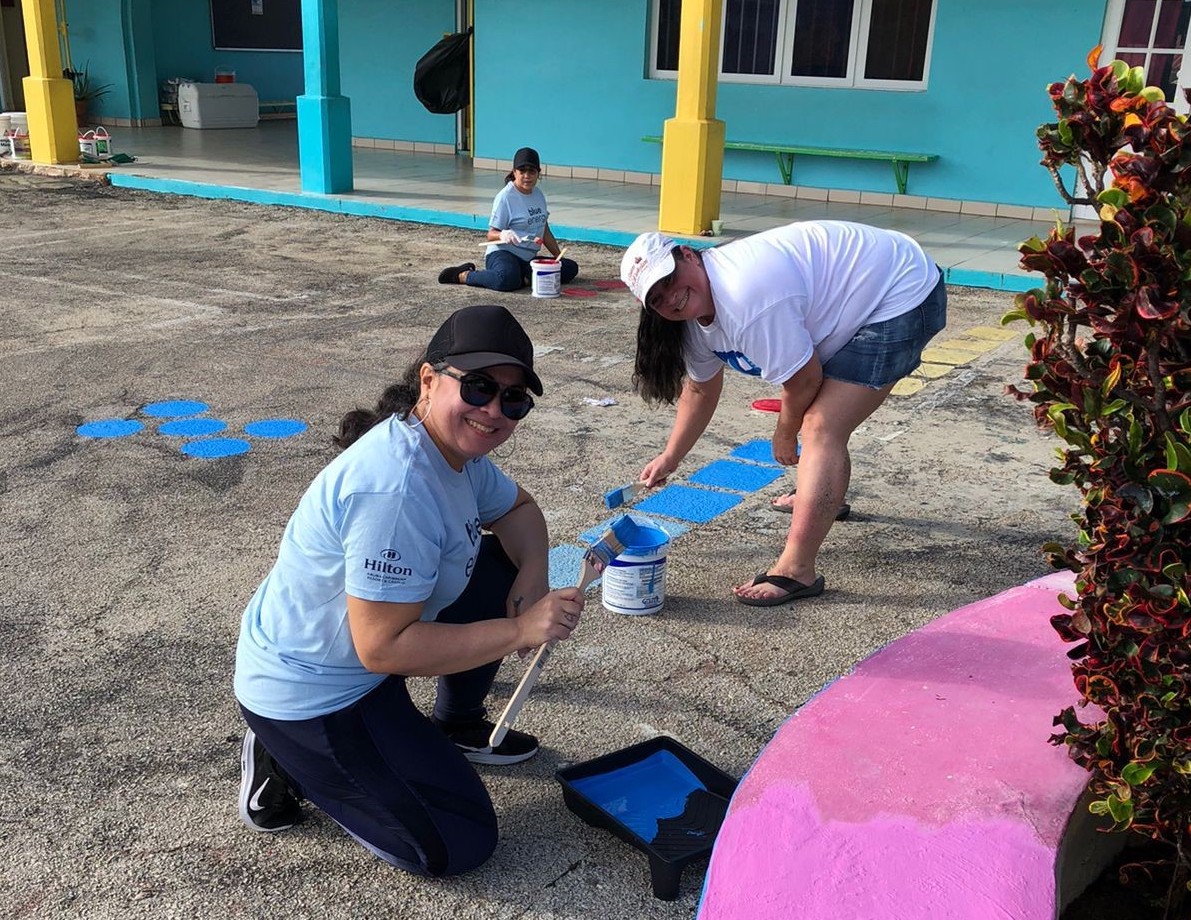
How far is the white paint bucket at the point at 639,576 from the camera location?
3.79 m

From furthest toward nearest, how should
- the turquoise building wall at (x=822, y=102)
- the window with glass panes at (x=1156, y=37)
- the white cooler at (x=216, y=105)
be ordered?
the white cooler at (x=216, y=105) → the turquoise building wall at (x=822, y=102) → the window with glass panes at (x=1156, y=37)

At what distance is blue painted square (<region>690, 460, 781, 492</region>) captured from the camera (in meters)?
5.12

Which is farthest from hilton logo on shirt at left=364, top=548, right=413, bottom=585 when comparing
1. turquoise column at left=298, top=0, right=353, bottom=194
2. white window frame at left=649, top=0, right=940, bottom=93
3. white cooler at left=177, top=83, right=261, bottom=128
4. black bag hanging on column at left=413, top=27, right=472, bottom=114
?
white cooler at left=177, top=83, right=261, bottom=128

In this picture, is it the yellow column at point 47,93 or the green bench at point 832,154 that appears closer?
the green bench at point 832,154

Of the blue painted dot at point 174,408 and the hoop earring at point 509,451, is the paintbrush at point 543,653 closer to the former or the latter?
the hoop earring at point 509,451

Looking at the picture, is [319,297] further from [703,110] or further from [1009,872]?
[1009,872]

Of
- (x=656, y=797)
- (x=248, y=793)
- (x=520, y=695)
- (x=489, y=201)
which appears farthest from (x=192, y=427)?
(x=489, y=201)

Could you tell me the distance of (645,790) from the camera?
2.94 m

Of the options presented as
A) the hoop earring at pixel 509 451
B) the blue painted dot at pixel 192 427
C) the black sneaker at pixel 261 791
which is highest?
the black sneaker at pixel 261 791

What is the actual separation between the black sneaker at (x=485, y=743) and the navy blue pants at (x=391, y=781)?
384 millimetres

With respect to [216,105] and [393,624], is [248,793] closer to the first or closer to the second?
[393,624]

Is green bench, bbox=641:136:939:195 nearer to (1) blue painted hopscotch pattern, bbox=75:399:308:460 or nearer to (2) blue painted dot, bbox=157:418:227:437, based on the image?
(1) blue painted hopscotch pattern, bbox=75:399:308:460

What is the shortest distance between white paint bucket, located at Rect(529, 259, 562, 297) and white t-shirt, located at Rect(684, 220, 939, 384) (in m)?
4.77

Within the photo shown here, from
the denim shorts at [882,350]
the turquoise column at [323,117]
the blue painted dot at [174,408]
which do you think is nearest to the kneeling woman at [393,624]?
the denim shorts at [882,350]
